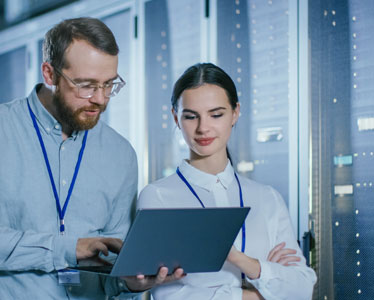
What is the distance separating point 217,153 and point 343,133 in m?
1.25

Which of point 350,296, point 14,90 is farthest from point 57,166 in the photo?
point 14,90

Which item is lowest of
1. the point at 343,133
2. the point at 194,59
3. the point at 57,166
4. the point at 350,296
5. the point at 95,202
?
the point at 350,296

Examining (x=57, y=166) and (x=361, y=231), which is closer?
(x=57, y=166)

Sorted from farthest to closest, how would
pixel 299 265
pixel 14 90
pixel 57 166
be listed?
1. pixel 14 90
2. pixel 57 166
3. pixel 299 265

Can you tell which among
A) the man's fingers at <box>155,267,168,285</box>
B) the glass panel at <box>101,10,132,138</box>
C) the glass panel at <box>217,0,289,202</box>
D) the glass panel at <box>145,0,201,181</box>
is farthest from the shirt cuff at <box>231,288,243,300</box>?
Result: the glass panel at <box>101,10,132,138</box>

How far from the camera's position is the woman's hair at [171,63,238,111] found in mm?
1686

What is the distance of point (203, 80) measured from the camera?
168cm

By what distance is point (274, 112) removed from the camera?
2.99 meters

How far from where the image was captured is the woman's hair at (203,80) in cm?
169

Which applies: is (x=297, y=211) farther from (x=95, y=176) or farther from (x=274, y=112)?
(x=95, y=176)

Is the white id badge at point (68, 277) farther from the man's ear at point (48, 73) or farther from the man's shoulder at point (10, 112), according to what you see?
the man's ear at point (48, 73)

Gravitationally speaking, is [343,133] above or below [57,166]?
above

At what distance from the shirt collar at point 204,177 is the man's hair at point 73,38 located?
485mm

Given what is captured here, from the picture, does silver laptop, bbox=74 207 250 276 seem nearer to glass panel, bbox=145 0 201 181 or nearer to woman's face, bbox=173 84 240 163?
woman's face, bbox=173 84 240 163
